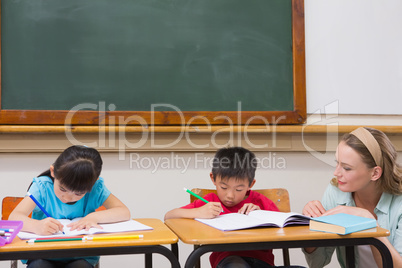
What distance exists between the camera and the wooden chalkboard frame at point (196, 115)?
2.42m

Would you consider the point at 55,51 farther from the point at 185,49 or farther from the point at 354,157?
the point at 354,157

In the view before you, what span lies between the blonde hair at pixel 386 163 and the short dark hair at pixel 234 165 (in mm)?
443

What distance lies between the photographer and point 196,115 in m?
2.57

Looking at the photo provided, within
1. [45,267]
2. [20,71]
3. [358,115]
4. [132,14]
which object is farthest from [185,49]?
[45,267]

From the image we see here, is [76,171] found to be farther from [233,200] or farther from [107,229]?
[233,200]

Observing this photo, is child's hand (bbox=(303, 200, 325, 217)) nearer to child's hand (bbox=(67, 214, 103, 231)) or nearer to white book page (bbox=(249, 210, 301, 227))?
white book page (bbox=(249, 210, 301, 227))

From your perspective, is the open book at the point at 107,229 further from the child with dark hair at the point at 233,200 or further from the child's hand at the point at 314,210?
the child's hand at the point at 314,210

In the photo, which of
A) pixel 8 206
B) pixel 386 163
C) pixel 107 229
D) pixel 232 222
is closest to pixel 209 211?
pixel 232 222

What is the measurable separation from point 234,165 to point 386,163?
2.06 ft

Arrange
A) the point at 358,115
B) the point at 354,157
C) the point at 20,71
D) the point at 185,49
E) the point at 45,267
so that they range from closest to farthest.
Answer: the point at 45,267, the point at 354,157, the point at 20,71, the point at 185,49, the point at 358,115

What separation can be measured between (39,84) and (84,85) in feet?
0.80

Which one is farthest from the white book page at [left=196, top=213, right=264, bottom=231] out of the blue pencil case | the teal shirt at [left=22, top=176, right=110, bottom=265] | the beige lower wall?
the beige lower wall

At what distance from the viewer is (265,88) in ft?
8.77

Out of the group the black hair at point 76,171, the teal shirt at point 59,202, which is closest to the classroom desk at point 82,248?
the black hair at point 76,171
